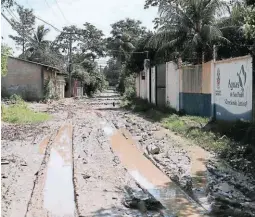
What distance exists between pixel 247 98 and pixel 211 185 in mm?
5888

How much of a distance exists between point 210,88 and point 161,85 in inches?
407

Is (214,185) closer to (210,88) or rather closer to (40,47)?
(210,88)

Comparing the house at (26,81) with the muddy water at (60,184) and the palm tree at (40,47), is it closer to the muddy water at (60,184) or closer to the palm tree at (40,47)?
the palm tree at (40,47)

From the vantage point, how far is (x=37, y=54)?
196 ft

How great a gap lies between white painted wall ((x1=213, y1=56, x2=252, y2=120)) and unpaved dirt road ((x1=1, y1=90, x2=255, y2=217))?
2.14 m

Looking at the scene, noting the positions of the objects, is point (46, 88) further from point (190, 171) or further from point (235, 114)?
point (190, 171)

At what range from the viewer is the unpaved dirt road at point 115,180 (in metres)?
6.47

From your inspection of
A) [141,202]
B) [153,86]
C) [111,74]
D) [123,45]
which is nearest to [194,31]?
[153,86]

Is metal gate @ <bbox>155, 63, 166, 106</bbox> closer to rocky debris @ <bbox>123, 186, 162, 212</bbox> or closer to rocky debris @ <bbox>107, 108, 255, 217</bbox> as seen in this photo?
rocky debris @ <bbox>107, 108, 255, 217</bbox>

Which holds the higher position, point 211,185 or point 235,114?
point 235,114

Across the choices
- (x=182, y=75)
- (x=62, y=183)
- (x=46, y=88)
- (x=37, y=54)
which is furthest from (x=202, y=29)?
(x=37, y=54)

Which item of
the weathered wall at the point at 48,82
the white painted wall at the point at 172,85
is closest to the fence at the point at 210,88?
the white painted wall at the point at 172,85

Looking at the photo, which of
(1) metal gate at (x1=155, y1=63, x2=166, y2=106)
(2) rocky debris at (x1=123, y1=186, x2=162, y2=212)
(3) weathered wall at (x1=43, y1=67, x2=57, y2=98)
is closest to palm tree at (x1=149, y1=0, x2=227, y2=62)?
(1) metal gate at (x1=155, y1=63, x2=166, y2=106)

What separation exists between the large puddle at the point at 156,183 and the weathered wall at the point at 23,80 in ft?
85.0
